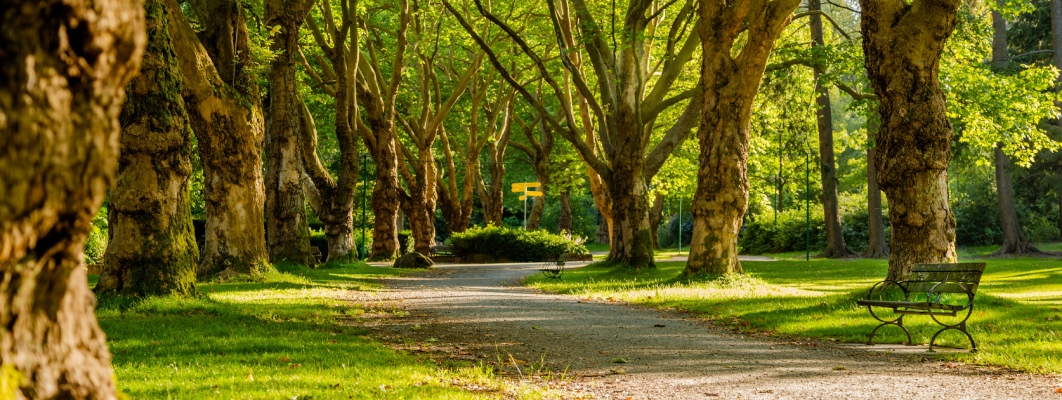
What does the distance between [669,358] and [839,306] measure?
510 centimetres

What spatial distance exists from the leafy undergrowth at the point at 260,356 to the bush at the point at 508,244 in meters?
Answer: 23.1

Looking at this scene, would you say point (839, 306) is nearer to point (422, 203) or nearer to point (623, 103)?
point (623, 103)

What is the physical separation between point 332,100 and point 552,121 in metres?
13.3

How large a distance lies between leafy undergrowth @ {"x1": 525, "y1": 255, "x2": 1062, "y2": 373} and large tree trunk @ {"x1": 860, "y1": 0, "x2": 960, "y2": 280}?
1.08 metres

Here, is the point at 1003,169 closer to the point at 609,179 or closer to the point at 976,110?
the point at 976,110

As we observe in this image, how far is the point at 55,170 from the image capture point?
8.29 feet

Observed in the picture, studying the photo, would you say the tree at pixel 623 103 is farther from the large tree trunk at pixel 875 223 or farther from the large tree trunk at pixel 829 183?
the large tree trunk at pixel 829 183

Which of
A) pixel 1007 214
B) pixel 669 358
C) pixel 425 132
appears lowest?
pixel 669 358

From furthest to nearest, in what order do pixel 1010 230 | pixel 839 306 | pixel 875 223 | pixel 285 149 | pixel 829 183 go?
pixel 1010 230
pixel 829 183
pixel 875 223
pixel 285 149
pixel 839 306

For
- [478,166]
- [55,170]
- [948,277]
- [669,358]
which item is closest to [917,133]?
[948,277]

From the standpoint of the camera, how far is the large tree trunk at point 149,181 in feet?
41.0

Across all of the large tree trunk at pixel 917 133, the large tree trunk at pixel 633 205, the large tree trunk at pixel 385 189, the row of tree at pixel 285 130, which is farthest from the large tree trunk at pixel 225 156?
the large tree trunk at pixel 385 189

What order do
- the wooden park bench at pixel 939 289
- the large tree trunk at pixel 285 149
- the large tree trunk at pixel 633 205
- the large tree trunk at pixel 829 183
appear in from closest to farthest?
the wooden park bench at pixel 939 289, the large tree trunk at pixel 285 149, the large tree trunk at pixel 633 205, the large tree trunk at pixel 829 183

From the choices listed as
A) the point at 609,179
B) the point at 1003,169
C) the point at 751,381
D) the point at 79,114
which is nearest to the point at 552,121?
the point at 609,179
